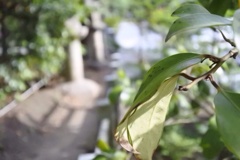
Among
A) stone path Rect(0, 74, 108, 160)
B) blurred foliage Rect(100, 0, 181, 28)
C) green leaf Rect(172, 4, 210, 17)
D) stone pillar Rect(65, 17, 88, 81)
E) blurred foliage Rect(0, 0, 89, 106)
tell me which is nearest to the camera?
green leaf Rect(172, 4, 210, 17)

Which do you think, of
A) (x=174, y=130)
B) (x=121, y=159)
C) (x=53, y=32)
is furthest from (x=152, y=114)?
(x=53, y=32)

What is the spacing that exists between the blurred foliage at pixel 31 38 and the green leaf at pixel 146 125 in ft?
2.18

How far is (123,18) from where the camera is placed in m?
2.64

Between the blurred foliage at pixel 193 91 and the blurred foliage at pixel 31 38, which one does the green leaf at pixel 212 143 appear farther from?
the blurred foliage at pixel 31 38

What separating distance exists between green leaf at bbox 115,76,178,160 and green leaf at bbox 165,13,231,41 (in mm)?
63

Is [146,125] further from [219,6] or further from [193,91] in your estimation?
[193,91]

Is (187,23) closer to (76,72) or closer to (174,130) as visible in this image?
(174,130)

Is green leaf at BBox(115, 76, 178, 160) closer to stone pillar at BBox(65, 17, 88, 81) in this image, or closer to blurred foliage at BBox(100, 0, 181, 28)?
blurred foliage at BBox(100, 0, 181, 28)

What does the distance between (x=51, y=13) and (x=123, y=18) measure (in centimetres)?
117

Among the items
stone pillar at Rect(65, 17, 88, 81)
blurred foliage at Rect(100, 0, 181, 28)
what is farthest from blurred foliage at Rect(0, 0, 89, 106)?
blurred foliage at Rect(100, 0, 181, 28)

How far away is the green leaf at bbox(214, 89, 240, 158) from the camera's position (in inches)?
15.2

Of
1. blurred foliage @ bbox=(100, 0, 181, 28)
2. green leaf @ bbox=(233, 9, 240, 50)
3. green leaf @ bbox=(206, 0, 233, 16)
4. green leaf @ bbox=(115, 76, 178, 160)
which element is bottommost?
blurred foliage @ bbox=(100, 0, 181, 28)

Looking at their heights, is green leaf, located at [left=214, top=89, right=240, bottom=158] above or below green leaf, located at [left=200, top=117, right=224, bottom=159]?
above

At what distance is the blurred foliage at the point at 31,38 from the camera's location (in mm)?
1273
